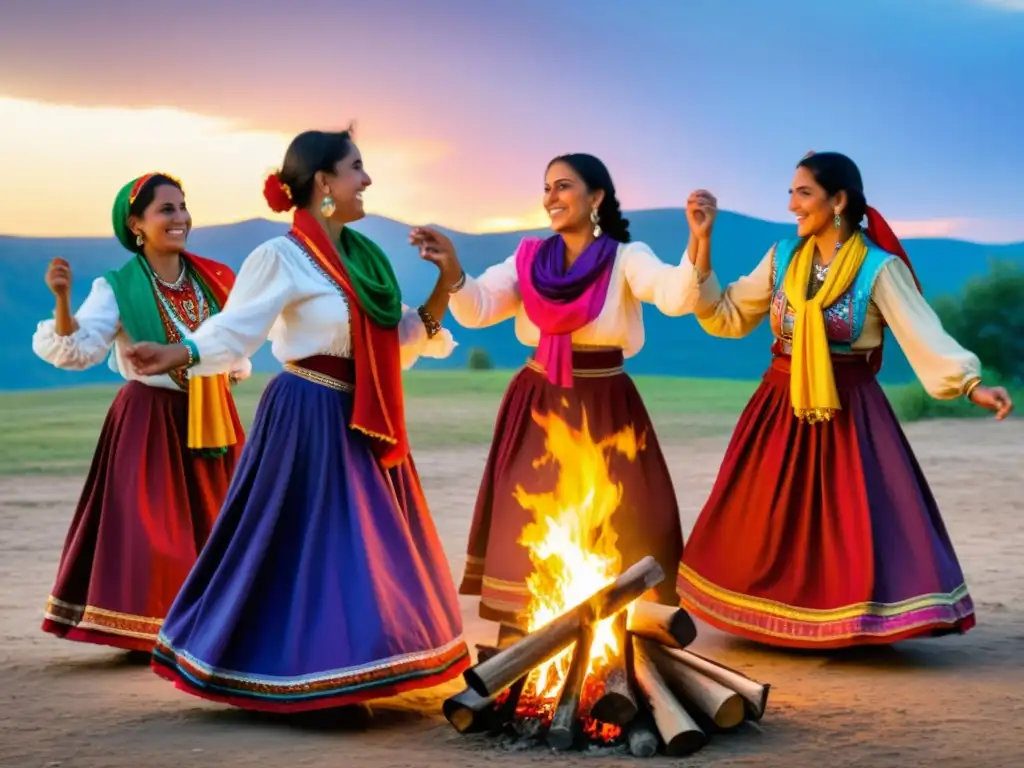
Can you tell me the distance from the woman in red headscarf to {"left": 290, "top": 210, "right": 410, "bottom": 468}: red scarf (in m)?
1.37

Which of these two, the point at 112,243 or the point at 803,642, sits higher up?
the point at 112,243

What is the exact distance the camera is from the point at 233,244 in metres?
25.0

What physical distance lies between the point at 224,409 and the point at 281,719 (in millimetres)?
1606

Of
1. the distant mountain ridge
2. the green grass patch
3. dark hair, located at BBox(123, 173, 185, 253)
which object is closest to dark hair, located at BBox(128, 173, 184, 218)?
dark hair, located at BBox(123, 173, 185, 253)

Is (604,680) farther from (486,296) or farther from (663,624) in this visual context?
(486,296)

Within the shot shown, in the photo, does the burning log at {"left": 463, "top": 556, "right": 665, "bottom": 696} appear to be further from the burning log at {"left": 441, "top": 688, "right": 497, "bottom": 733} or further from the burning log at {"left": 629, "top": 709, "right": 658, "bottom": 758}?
the burning log at {"left": 629, "top": 709, "right": 658, "bottom": 758}

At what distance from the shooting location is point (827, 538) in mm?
5824

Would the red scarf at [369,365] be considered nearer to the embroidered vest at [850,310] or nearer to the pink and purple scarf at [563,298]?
the pink and purple scarf at [563,298]

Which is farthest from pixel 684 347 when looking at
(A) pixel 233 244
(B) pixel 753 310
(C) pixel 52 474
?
(B) pixel 753 310

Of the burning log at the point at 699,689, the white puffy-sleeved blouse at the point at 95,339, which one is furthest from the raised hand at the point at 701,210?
the white puffy-sleeved blouse at the point at 95,339

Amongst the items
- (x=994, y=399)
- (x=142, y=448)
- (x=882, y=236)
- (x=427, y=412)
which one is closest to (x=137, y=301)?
(x=142, y=448)

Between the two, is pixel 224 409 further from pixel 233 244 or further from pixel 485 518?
pixel 233 244

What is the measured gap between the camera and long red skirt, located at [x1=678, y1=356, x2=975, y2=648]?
18.7 feet

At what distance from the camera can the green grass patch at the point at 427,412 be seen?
16984 millimetres
